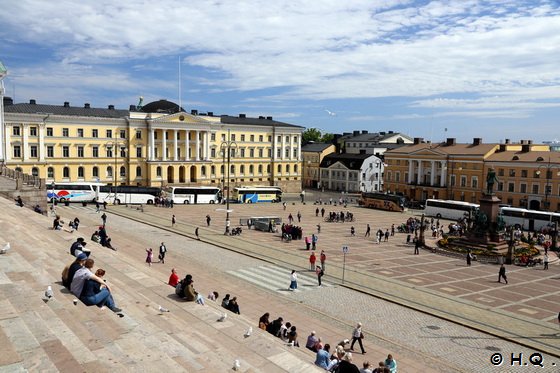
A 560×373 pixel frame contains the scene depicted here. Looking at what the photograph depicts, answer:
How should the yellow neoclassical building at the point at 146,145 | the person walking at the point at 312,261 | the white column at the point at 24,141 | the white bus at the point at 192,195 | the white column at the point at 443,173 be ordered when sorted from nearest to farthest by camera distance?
the person walking at the point at 312,261, the white bus at the point at 192,195, the white column at the point at 24,141, the yellow neoclassical building at the point at 146,145, the white column at the point at 443,173

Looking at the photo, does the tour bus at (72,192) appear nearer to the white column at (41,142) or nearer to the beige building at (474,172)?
the white column at (41,142)

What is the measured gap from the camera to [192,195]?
68.0 m

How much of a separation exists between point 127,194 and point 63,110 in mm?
20757

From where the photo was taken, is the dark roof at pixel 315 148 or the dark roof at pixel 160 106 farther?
the dark roof at pixel 315 148

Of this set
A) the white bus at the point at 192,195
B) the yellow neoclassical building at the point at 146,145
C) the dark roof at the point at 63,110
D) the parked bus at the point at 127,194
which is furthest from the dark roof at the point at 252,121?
the parked bus at the point at 127,194

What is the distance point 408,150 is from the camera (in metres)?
86.6

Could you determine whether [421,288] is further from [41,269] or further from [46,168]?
[46,168]

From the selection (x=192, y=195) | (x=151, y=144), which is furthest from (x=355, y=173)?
(x=151, y=144)

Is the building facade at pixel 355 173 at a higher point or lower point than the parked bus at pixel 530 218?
higher

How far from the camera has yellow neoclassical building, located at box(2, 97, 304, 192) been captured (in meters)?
68.9

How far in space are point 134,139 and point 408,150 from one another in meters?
48.0

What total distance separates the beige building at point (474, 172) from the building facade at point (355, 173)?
28.1ft

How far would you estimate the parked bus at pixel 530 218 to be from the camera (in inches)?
2018

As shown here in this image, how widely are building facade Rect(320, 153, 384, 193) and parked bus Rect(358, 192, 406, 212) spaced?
24237 mm
